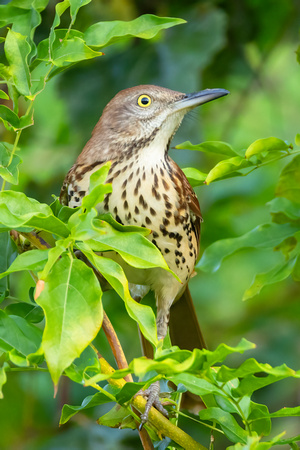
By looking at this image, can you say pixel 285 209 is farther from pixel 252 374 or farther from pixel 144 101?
pixel 252 374

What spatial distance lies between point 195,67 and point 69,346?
2.18 m

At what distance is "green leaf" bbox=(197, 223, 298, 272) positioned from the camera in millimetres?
2293

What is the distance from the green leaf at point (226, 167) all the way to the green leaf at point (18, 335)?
0.68 metres

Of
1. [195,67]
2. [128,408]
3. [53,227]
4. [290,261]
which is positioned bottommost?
[128,408]

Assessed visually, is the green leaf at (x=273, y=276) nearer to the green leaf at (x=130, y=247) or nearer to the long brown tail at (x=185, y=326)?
the long brown tail at (x=185, y=326)

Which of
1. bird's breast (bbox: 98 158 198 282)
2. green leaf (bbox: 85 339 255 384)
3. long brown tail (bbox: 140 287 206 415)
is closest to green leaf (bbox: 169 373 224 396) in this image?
green leaf (bbox: 85 339 255 384)

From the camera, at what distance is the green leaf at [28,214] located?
1475 mm

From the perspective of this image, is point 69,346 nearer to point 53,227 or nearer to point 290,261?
point 53,227

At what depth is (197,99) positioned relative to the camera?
248 centimetres

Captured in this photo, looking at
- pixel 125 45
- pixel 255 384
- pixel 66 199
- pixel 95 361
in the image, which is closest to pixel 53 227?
pixel 95 361

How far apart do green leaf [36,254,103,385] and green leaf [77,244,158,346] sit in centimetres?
3

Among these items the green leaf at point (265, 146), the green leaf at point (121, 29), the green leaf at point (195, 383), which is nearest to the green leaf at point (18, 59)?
the green leaf at point (121, 29)

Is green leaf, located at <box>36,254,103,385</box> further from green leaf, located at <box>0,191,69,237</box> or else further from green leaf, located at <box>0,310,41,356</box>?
green leaf, located at <box>0,310,41,356</box>

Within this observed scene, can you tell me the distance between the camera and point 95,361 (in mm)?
1523
